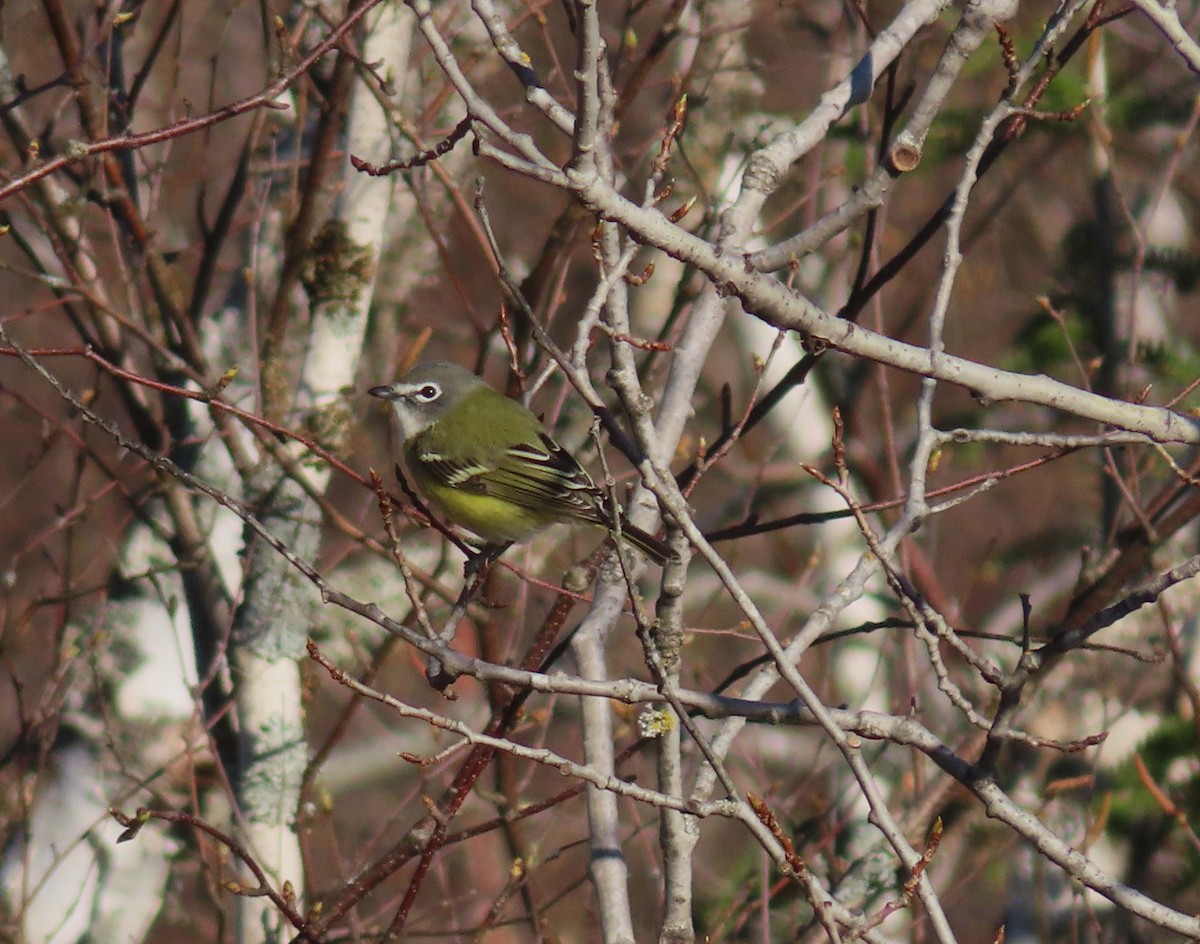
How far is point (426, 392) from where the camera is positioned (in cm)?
620

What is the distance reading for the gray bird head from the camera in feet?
20.2

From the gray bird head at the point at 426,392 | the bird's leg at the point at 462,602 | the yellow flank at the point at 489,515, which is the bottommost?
the bird's leg at the point at 462,602

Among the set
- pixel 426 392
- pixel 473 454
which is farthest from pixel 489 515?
pixel 426 392

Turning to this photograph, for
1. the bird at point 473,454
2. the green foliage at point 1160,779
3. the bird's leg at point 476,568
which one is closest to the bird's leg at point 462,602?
the bird's leg at point 476,568

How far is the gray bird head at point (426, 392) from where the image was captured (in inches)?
242

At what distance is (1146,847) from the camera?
658 cm

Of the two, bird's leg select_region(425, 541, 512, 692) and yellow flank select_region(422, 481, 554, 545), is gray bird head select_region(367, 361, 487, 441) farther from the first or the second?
bird's leg select_region(425, 541, 512, 692)

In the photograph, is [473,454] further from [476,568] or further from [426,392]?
[476,568]

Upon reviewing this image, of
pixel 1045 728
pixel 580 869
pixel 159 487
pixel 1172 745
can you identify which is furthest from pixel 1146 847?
→ pixel 580 869

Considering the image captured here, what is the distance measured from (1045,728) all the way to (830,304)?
3.66m

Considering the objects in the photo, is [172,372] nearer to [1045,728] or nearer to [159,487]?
[159,487]

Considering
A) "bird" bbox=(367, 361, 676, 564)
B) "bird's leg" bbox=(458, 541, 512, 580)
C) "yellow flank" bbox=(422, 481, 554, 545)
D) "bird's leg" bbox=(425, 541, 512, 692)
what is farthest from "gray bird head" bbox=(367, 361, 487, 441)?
"bird's leg" bbox=(458, 541, 512, 580)

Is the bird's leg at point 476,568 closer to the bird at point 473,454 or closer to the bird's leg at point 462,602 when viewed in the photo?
the bird's leg at point 462,602

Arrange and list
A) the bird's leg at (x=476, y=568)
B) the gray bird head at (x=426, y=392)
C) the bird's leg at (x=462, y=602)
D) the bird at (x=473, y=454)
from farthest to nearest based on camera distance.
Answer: the gray bird head at (x=426, y=392) < the bird at (x=473, y=454) < the bird's leg at (x=476, y=568) < the bird's leg at (x=462, y=602)
